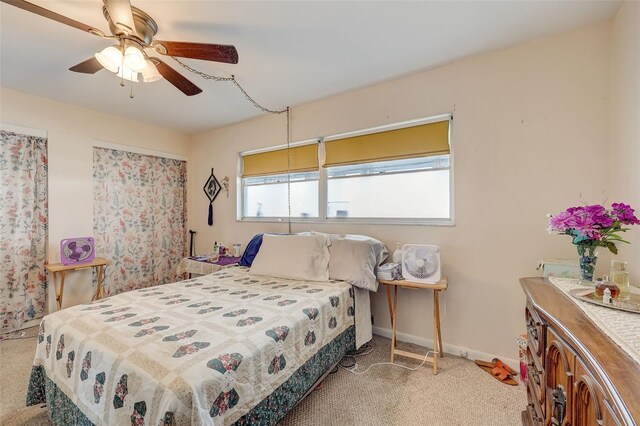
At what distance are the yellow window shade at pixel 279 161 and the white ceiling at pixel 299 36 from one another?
66 cm

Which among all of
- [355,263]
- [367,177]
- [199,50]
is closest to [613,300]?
[355,263]

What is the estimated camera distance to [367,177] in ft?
9.36

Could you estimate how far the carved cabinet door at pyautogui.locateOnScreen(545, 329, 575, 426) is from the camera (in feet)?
2.87

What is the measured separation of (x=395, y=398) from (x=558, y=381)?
3.56ft

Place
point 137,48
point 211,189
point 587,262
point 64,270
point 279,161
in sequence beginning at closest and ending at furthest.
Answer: point 587,262, point 137,48, point 64,270, point 279,161, point 211,189

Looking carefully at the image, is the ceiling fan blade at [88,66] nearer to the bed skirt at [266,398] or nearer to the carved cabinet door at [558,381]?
the bed skirt at [266,398]

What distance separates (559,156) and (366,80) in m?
1.67

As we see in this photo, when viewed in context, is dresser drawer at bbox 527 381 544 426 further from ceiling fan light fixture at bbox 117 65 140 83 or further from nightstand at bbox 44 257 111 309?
nightstand at bbox 44 257 111 309

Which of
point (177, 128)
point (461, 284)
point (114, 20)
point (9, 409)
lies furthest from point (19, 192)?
point (461, 284)

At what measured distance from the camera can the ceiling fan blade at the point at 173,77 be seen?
5.76 ft

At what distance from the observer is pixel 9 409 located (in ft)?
5.54

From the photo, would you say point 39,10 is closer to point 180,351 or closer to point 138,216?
point 180,351

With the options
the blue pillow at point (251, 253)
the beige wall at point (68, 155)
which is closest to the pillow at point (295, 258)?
the blue pillow at point (251, 253)

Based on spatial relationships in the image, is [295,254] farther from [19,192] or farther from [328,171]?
[19,192]
